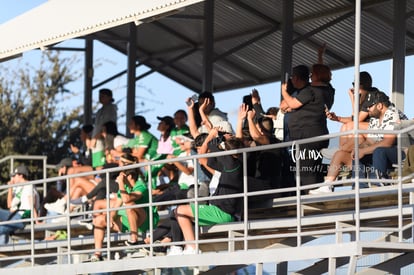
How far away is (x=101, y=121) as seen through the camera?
2100cm

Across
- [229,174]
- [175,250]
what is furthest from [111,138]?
[229,174]

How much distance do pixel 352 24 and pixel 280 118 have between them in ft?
9.19

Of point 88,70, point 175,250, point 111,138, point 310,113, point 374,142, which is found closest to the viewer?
point 374,142

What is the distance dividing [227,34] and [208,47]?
2.15 feet

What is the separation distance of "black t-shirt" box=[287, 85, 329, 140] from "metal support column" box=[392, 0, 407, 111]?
Result: 224cm

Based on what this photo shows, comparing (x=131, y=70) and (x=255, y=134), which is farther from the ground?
(x=131, y=70)

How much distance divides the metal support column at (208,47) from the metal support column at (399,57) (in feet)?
12.2

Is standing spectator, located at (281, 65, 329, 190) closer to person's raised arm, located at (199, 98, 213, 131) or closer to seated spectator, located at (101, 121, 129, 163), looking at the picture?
person's raised arm, located at (199, 98, 213, 131)

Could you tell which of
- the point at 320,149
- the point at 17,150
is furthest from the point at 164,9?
the point at 17,150

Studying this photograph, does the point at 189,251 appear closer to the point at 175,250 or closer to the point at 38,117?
the point at 175,250

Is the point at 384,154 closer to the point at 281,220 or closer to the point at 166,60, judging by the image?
the point at 281,220

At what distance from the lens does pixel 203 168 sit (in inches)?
660

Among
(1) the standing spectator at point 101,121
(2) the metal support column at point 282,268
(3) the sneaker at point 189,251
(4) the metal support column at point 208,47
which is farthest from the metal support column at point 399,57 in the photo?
(1) the standing spectator at point 101,121

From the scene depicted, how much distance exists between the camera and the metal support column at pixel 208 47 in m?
20.7
